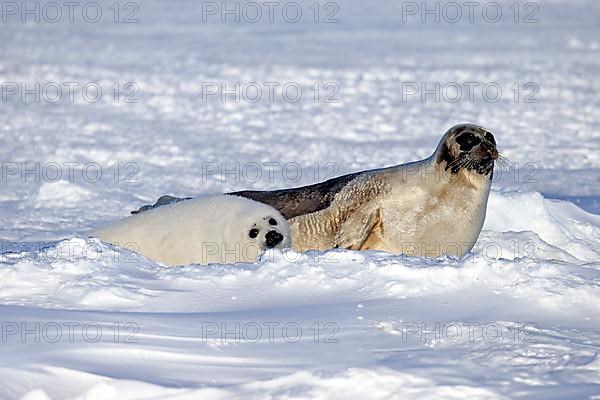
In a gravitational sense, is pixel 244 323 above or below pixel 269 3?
below

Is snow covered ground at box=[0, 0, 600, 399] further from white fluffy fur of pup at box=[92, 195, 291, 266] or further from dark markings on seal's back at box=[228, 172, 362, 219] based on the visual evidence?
dark markings on seal's back at box=[228, 172, 362, 219]

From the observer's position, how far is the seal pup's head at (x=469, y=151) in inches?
175

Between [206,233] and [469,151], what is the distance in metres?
1.18

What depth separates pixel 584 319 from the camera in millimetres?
3004

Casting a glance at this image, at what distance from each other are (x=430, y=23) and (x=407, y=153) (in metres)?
9.77

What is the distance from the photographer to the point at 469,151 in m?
4.45

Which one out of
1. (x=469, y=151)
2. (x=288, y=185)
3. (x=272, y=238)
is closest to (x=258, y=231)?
(x=272, y=238)

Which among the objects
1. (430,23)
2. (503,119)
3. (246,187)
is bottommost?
(246,187)

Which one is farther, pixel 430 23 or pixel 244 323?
pixel 430 23

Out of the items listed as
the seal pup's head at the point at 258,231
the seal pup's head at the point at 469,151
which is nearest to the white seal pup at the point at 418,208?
the seal pup's head at the point at 469,151

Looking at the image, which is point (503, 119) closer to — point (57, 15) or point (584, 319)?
point (584, 319)

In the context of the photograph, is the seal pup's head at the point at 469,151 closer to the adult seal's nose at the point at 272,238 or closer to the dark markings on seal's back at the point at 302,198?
the dark markings on seal's back at the point at 302,198

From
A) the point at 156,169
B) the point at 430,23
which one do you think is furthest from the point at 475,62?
the point at 156,169

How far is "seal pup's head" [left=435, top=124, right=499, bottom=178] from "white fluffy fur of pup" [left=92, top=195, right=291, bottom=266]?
0.78 metres
